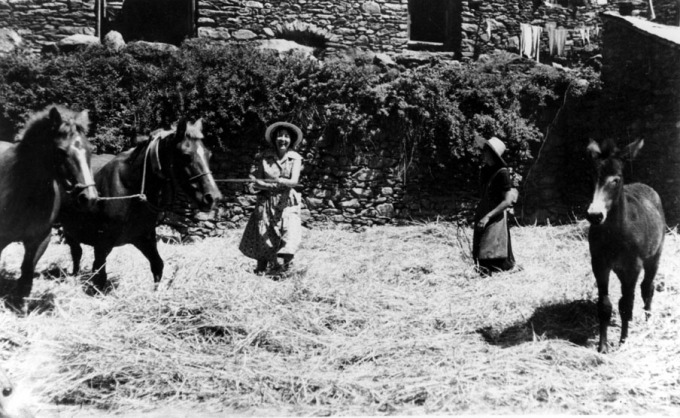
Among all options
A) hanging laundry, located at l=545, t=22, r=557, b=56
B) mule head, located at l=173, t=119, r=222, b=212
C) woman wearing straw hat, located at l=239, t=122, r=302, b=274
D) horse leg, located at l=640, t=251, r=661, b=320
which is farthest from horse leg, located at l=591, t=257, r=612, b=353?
hanging laundry, located at l=545, t=22, r=557, b=56

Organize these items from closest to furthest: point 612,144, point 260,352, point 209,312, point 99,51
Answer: point 612,144 < point 260,352 < point 209,312 < point 99,51

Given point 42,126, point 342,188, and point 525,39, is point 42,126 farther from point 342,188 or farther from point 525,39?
point 525,39

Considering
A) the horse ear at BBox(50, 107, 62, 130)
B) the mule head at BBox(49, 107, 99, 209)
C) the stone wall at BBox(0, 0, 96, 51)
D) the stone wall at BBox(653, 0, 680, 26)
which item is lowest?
the mule head at BBox(49, 107, 99, 209)

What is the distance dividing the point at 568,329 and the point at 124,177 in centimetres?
474

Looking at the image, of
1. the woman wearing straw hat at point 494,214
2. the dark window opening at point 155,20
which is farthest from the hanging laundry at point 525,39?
the dark window opening at point 155,20

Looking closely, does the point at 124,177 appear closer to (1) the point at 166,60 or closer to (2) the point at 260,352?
(2) the point at 260,352

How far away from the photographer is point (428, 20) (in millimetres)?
13805

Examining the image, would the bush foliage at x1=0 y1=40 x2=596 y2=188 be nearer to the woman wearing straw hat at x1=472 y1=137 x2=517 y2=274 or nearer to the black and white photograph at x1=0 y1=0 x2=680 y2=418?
the black and white photograph at x1=0 y1=0 x2=680 y2=418

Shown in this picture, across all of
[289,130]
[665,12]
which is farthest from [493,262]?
[665,12]

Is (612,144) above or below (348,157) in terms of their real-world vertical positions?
above

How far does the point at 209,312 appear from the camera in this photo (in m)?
4.86

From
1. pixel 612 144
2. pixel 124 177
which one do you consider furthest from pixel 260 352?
pixel 612 144

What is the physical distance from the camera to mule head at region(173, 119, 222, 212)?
5.30 meters

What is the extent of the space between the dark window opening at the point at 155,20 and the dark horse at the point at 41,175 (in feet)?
29.2
